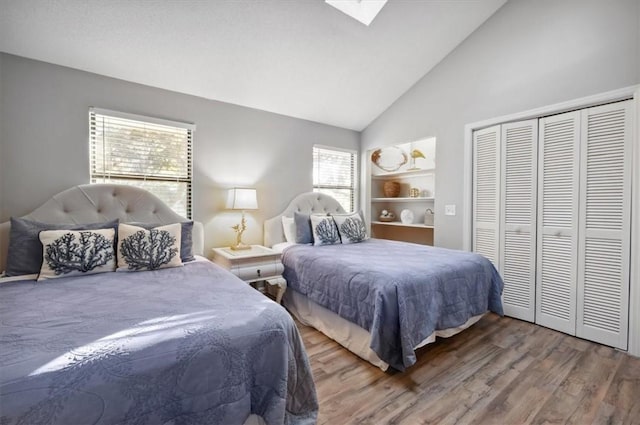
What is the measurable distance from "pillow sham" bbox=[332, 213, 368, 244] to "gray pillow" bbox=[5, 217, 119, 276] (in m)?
2.56

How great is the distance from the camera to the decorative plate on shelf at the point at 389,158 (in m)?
4.21

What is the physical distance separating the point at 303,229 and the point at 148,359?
2359 millimetres

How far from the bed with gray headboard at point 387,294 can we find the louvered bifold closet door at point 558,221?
0.53 metres

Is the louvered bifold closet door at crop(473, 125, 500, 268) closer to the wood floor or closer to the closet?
the closet

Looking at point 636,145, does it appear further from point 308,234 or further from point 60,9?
point 60,9

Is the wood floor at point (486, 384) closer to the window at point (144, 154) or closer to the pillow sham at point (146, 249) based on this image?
the pillow sham at point (146, 249)

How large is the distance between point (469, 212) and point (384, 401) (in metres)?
2.28

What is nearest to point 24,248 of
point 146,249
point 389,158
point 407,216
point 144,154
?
point 146,249

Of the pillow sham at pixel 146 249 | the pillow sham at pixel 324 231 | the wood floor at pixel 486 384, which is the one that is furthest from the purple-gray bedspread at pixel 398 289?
the pillow sham at pixel 146 249

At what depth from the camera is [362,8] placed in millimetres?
2586

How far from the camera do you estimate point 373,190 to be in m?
4.51

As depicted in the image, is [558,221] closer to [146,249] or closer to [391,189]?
[391,189]

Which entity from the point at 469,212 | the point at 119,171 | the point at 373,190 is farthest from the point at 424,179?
the point at 119,171

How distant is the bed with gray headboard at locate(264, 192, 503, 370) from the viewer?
181cm
